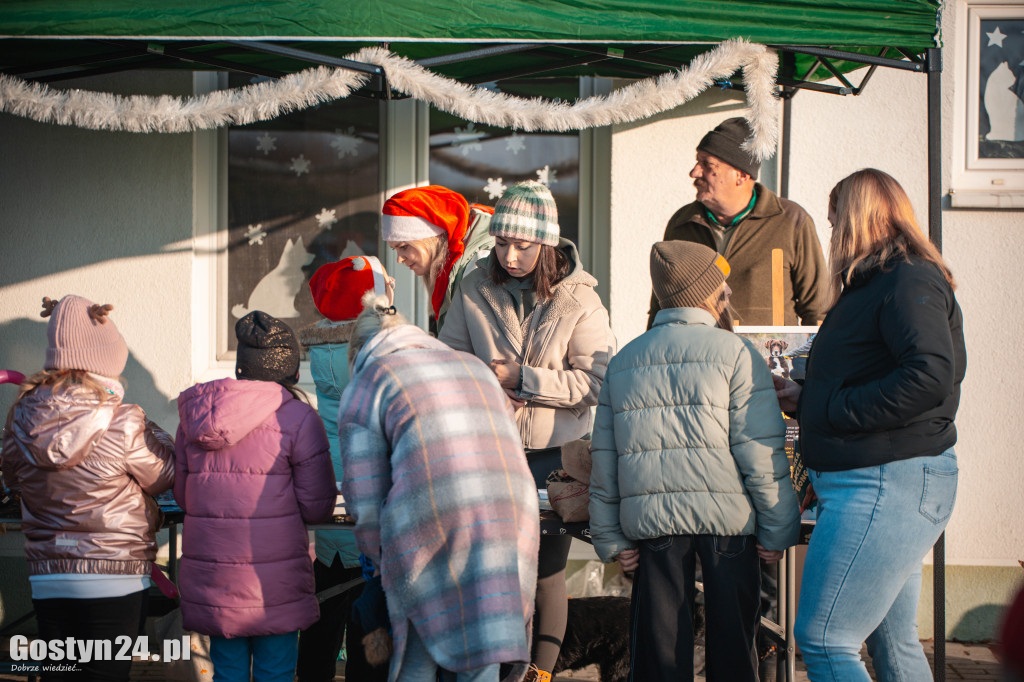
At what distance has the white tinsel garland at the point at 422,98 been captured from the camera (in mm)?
3637

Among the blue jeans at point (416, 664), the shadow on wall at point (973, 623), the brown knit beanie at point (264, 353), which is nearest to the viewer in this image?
the blue jeans at point (416, 664)

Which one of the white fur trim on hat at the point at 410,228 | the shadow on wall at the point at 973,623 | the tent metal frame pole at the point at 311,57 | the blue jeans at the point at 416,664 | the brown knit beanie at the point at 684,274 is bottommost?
Answer: the shadow on wall at the point at 973,623

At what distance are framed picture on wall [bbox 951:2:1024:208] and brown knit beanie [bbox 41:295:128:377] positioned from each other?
424 centimetres

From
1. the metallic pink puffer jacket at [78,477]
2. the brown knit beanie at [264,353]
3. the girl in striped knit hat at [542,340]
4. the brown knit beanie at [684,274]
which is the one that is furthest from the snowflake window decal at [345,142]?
the brown knit beanie at [684,274]

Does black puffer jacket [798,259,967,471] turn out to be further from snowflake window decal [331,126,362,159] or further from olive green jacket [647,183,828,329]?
snowflake window decal [331,126,362,159]

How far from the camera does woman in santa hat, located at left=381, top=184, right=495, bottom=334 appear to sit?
12.3 ft

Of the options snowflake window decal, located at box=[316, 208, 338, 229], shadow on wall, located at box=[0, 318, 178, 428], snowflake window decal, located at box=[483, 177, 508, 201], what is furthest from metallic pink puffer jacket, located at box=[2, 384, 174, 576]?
snowflake window decal, located at box=[483, 177, 508, 201]

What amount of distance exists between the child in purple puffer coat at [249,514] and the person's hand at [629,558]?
965 mm

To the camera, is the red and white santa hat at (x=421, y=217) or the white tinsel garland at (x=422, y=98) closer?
the white tinsel garland at (x=422, y=98)

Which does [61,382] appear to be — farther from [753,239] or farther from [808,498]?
[753,239]

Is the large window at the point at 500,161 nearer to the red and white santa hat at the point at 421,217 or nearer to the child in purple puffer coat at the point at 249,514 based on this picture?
the red and white santa hat at the point at 421,217

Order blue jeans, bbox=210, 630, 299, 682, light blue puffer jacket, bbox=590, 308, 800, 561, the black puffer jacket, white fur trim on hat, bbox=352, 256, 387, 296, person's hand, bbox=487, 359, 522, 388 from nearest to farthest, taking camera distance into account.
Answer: the black puffer jacket, light blue puffer jacket, bbox=590, 308, 800, 561, blue jeans, bbox=210, 630, 299, 682, person's hand, bbox=487, 359, 522, 388, white fur trim on hat, bbox=352, 256, 387, 296

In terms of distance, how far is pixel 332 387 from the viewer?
3807 millimetres

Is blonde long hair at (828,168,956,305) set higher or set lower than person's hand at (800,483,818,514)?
higher
